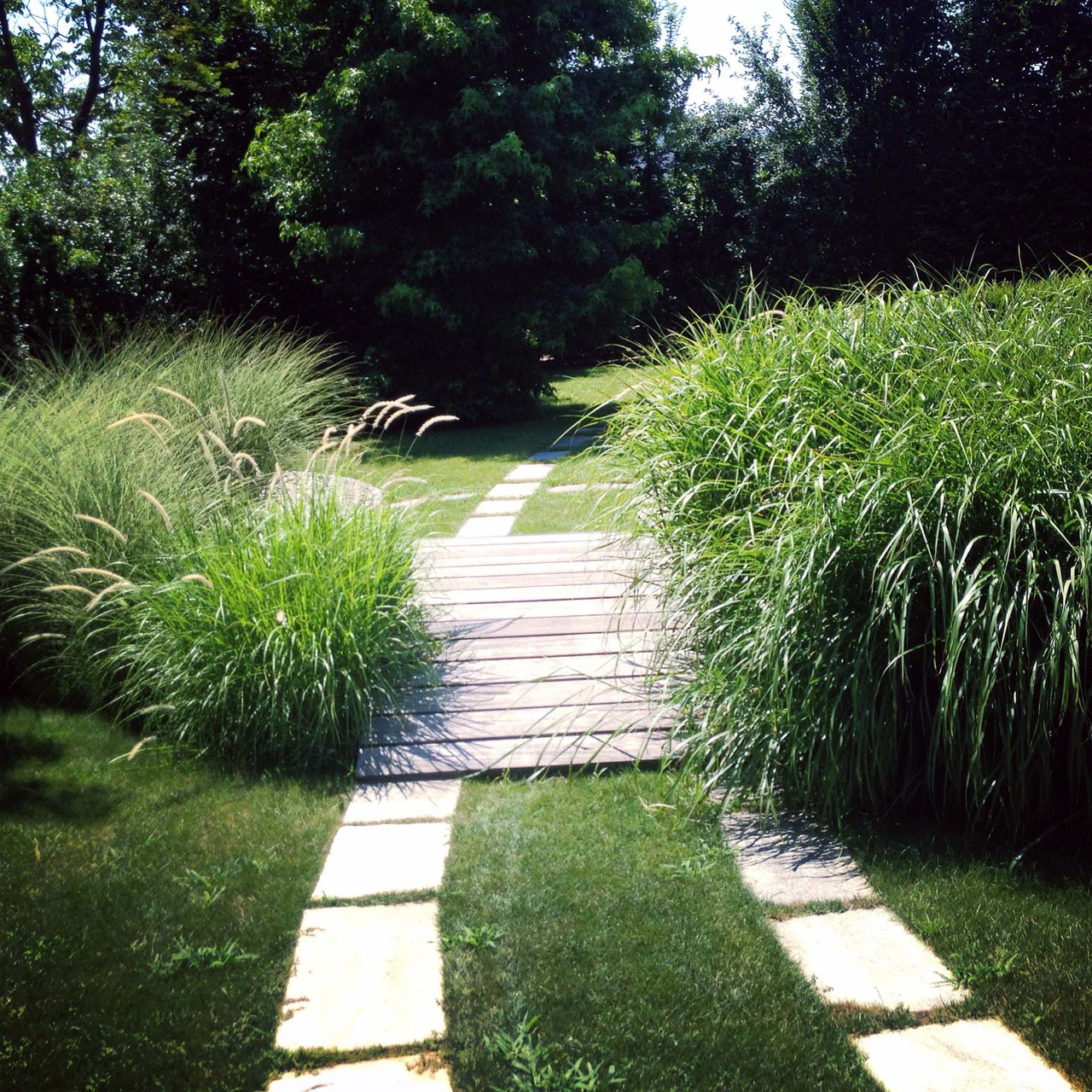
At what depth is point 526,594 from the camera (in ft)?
15.6

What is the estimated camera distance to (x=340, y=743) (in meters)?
3.40

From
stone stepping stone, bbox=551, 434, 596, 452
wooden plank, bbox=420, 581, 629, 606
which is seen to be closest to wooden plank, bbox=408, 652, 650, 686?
wooden plank, bbox=420, 581, 629, 606

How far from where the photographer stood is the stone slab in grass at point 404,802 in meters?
2.96

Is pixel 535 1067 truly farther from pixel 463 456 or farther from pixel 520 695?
pixel 463 456

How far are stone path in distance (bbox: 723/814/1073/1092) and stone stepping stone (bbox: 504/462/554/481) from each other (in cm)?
526

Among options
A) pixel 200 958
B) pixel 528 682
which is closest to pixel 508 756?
pixel 528 682

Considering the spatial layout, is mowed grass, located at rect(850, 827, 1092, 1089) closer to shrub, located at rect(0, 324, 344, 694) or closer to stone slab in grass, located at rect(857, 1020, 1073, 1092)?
stone slab in grass, located at rect(857, 1020, 1073, 1092)

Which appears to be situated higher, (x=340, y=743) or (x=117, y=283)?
(x=117, y=283)

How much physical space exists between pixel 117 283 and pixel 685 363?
8.63 m

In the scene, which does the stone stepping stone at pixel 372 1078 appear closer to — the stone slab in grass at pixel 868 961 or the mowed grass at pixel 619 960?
the mowed grass at pixel 619 960

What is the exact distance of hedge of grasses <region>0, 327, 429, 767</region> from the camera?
3338mm

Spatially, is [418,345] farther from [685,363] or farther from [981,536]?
[981,536]

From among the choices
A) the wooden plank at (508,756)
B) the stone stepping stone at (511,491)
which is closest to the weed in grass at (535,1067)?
the wooden plank at (508,756)

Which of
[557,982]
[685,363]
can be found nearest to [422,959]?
[557,982]
